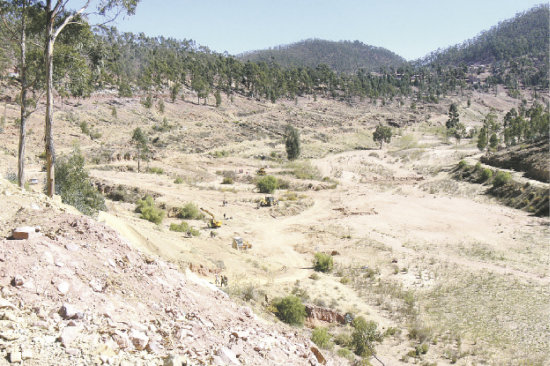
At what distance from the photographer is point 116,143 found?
63.7 m

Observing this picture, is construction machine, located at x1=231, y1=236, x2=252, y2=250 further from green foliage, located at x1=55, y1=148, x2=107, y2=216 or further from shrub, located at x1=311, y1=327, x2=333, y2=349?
shrub, located at x1=311, y1=327, x2=333, y2=349

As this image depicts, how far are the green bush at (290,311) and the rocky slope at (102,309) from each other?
5754 mm

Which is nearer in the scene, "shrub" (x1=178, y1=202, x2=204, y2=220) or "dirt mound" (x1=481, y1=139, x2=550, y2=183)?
"shrub" (x1=178, y1=202, x2=204, y2=220)

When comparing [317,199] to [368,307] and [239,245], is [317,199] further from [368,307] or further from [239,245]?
[368,307]

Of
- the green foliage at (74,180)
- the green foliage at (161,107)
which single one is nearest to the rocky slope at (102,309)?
the green foliage at (74,180)

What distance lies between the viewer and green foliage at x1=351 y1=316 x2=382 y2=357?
14977 millimetres

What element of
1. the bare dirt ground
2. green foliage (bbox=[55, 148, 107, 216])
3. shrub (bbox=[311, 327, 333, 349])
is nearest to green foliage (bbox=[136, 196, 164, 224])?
the bare dirt ground

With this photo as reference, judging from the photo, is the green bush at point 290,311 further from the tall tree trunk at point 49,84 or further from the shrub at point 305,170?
the shrub at point 305,170

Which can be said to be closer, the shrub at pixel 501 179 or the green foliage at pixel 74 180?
the green foliage at pixel 74 180

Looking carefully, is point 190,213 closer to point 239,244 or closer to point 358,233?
point 239,244

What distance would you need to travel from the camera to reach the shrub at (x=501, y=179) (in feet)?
155

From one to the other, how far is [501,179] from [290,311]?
4227 cm

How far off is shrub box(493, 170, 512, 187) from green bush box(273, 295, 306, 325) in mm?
41428

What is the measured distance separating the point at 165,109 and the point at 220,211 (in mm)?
66451
